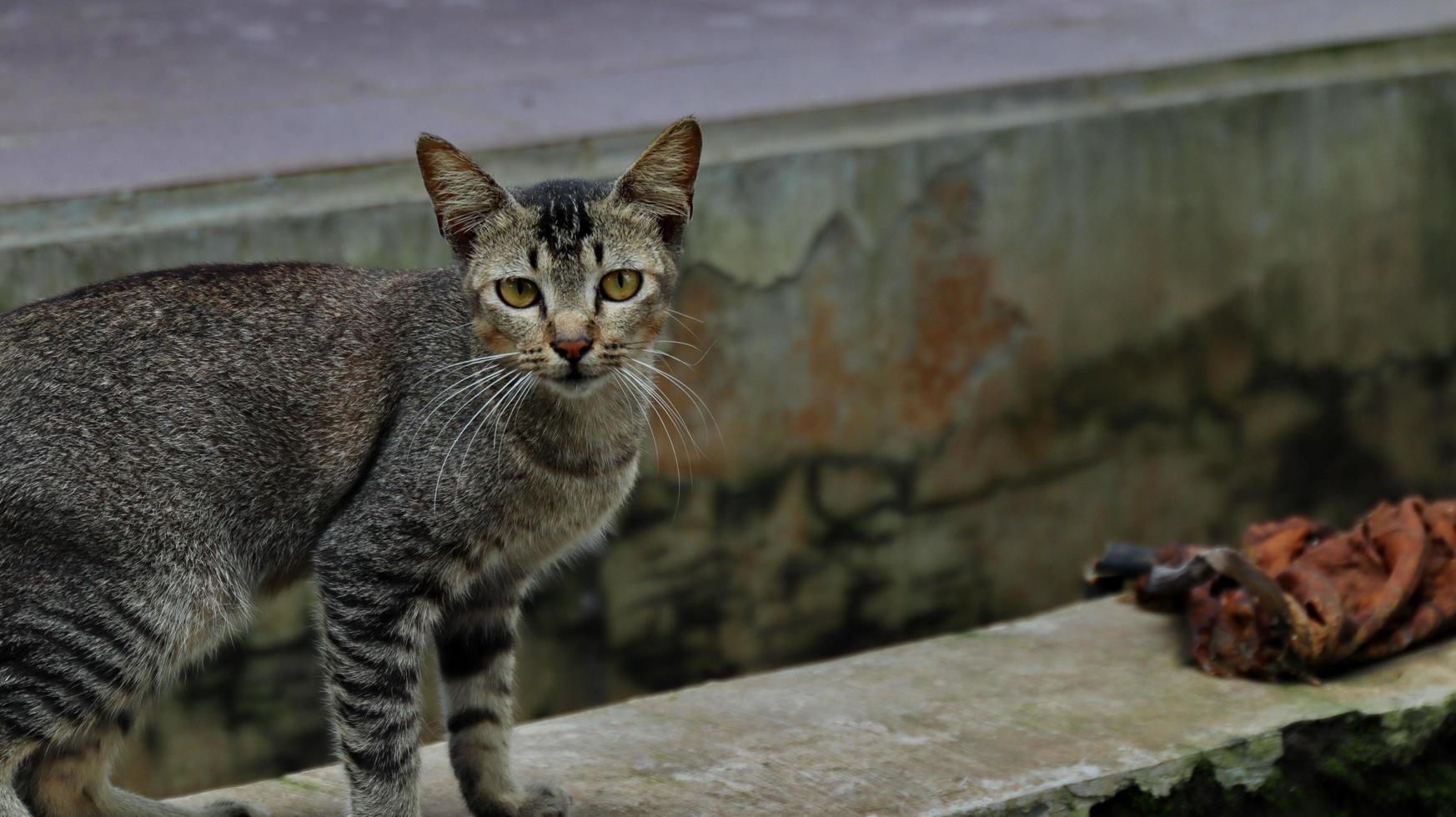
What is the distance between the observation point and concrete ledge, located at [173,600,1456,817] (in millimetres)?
3814

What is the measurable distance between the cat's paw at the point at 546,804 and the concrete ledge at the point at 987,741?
0.07 meters

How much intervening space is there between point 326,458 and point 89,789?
2.86 ft

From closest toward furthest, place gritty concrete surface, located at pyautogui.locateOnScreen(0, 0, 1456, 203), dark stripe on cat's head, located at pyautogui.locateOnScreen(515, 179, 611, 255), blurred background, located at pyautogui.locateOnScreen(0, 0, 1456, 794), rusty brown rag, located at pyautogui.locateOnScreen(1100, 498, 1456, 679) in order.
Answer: dark stripe on cat's head, located at pyautogui.locateOnScreen(515, 179, 611, 255) < rusty brown rag, located at pyautogui.locateOnScreen(1100, 498, 1456, 679) < blurred background, located at pyautogui.locateOnScreen(0, 0, 1456, 794) < gritty concrete surface, located at pyautogui.locateOnScreen(0, 0, 1456, 203)

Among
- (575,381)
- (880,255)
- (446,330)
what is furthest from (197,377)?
(880,255)

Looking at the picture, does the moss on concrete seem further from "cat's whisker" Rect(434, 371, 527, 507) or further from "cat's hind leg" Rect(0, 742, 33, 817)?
"cat's hind leg" Rect(0, 742, 33, 817)

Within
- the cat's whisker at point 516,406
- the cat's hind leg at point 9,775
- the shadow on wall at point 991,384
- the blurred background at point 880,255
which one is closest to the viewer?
the cat's hind leg at point 9,775

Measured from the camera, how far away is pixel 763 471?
5.71m

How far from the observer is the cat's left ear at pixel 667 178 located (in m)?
3.49

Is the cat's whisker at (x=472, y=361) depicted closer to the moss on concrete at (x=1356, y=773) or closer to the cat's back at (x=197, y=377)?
the cat's back at (x=197, y=377)

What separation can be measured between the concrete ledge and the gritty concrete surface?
197 centimetres

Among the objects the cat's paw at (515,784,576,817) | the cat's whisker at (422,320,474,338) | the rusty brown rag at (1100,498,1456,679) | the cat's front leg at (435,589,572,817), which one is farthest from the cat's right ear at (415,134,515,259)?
the rusty brown rag at (1100,498,1456,679)

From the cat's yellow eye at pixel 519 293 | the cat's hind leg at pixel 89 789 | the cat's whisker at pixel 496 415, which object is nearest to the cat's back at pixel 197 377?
the cat's whisker at pixel 496 415

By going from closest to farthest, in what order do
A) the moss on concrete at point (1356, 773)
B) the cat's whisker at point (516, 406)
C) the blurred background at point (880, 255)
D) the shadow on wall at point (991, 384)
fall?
the cat's whisker at point (516, 406), the moss on concrete at point (1356, 773), the blurred background at point (880, 255), the shadow on wall at point (991, 384)

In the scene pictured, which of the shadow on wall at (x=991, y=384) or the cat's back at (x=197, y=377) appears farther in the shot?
the shadow on wall at (x=991, y=384)
